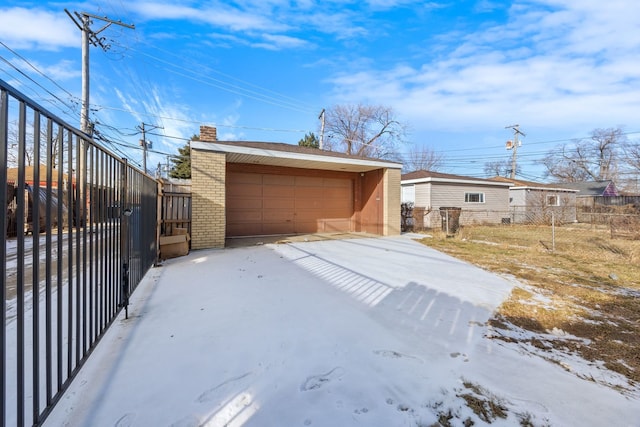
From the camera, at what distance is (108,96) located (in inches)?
A: 551

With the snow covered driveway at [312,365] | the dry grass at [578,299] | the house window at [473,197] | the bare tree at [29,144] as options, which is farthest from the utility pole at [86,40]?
the house window at [473,197]

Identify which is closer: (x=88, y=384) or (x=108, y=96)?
(x=88, y=384)

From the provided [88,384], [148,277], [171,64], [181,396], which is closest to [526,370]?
[181,396]

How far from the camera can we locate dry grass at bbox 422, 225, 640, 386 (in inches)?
99.1

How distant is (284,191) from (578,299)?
27.5 feet

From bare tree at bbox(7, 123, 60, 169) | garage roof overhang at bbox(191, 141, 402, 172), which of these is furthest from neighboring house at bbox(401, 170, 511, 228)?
bare tree at bbox(7, 123, 60, 169)

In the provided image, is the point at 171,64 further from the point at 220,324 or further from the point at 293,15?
the point at 220,324

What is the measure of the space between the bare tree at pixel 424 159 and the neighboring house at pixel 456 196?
14108 millimetres

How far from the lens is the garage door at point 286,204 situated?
31.2 ft

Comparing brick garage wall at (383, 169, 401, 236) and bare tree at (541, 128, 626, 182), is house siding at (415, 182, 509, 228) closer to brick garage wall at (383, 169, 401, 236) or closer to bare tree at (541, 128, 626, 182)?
brick garage wall at (383, 169, 401, 236)

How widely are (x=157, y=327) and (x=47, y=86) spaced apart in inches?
511

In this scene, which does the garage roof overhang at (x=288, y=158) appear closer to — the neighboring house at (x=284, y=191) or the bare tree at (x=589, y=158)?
the neighboring house at (x=284, y=191)

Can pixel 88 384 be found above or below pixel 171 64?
below

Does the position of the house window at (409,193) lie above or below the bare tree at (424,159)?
below
